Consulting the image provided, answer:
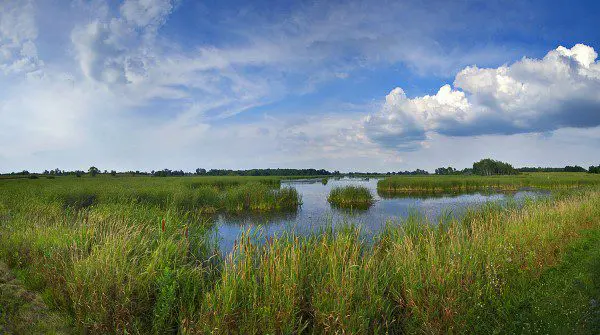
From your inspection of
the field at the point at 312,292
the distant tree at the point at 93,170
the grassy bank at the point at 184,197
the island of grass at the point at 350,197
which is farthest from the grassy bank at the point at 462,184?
the distant tree at the point at 93,170

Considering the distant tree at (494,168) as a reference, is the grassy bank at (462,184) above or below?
below

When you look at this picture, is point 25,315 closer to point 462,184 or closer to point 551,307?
point 551,307

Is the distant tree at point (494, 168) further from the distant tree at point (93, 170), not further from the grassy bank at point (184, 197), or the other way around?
the distant tree at point (93, 170)

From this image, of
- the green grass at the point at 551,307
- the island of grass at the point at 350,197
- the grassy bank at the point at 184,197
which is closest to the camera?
the green grass at the point at 551,307

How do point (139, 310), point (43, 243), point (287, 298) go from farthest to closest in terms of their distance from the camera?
point (43, 243) → point (139, 310) → point (287, 298)

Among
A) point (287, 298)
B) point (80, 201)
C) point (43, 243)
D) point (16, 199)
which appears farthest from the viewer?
point (80, 201)

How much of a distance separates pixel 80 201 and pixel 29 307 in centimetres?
1928

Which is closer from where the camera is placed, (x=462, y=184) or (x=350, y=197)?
(x=350, y=197)

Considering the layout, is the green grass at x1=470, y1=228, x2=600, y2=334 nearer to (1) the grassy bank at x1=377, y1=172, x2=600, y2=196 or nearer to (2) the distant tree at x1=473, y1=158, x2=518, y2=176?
(1) the grassy bank at x1=377, y1=172, x2=600, y2=196

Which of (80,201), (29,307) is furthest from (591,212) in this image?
(80,201)

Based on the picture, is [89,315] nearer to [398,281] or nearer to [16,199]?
[398,281]

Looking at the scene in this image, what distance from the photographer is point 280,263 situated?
593 cm

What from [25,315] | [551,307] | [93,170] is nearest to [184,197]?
[25,315]

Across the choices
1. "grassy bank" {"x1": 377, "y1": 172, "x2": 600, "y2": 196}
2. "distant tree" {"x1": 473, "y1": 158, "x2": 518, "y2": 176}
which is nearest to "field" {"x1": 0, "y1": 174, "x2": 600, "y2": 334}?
"grassy bank" {"x1": 377, "y1": 172, "x2": 600, "y2": 196}
